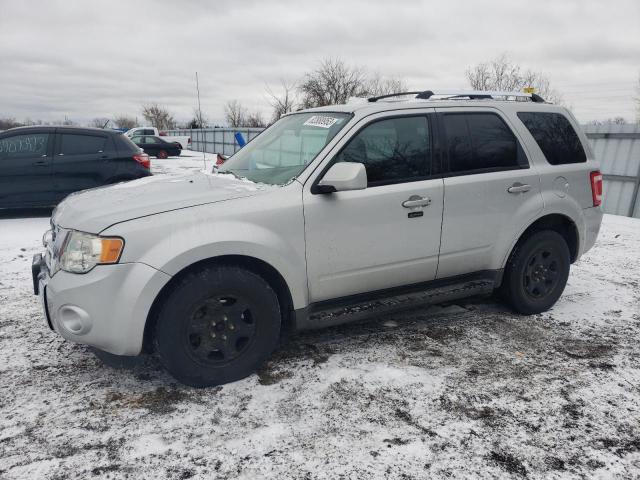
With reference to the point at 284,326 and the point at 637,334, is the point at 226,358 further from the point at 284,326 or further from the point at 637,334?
the point at 637,334

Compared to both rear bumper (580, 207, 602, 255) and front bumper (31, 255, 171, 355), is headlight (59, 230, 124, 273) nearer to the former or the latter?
front bumper (31, 255, 171, 355)

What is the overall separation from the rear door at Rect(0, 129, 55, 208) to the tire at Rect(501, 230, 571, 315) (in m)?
7.32

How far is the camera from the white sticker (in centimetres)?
342

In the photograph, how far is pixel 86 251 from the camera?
2684 mm

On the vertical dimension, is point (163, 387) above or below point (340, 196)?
below

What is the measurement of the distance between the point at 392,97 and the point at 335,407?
266cm

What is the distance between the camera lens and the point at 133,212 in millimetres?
2730

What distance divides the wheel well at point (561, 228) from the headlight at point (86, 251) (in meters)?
3.09

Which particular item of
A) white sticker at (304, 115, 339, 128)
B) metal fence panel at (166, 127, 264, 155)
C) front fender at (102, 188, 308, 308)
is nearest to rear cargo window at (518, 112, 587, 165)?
white sticker at (304, 115, 339, 128)

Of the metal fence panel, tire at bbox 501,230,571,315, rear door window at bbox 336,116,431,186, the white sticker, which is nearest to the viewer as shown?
rear door window at bbox 336,116,431,186

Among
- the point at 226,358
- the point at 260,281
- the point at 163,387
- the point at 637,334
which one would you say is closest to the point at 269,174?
the point at 260,281

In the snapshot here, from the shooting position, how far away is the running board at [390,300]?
A: 10.5ft

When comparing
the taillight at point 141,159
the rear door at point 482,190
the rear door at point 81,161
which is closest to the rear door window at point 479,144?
the rear door at point 482,190

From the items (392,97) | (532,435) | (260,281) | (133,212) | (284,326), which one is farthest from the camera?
(392,97)
